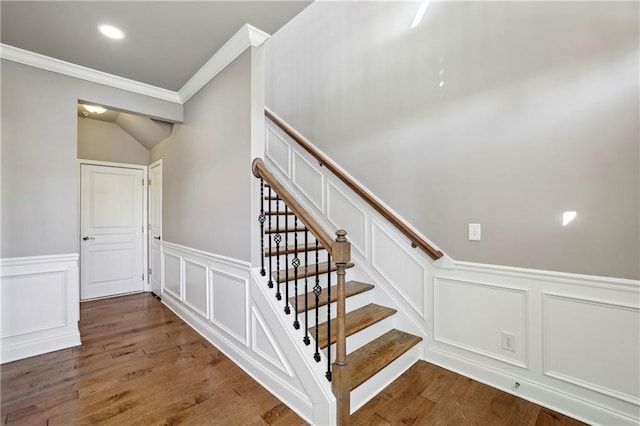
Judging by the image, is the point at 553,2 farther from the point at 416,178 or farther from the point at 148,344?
the point at 148,344

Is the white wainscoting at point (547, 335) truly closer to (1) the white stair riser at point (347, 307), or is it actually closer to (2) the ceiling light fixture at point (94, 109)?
(1) the white stair riser at point (347, 307)

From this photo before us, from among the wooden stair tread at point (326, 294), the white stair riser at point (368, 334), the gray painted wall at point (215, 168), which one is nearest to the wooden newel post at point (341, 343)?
the white stair riser at point (368, 334)

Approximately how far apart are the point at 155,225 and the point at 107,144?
53.1 inches

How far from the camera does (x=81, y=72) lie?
273 cm

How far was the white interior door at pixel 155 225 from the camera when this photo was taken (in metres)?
4.14

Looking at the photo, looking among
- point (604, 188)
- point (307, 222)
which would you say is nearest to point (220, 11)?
point (307, 222)

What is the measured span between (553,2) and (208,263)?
3.16m

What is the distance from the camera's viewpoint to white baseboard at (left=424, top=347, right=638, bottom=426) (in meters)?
1.65

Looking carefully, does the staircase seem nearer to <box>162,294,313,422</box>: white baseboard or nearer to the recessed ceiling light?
<box>162,294,313,422</box>: white baseboard

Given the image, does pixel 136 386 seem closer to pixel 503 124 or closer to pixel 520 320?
pixel 520 320

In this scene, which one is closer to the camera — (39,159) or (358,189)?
(39,159)

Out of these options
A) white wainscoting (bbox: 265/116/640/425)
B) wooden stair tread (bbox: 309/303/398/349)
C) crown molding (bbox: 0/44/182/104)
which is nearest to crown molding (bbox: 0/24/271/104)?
crown molding (bbox: 0/44/182/104)

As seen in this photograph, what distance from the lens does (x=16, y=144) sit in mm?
2490

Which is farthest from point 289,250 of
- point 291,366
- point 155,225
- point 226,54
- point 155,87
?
point 155,225
